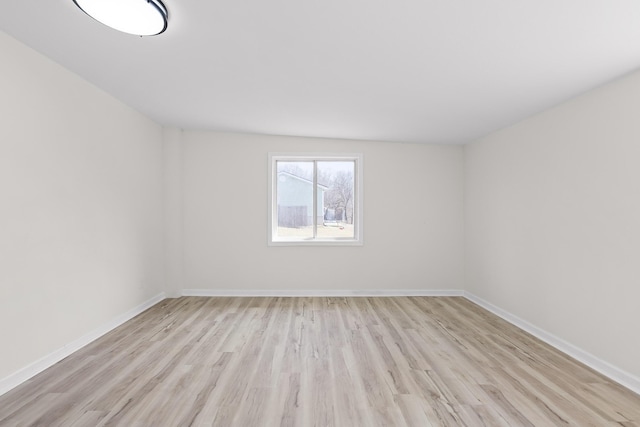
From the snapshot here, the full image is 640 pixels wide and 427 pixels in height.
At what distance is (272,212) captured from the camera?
489cm

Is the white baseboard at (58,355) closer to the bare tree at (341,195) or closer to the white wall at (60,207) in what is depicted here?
the white wall at (60,207)

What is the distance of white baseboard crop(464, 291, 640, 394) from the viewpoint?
2385 millimetres

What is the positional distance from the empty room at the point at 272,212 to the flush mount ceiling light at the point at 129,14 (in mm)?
18

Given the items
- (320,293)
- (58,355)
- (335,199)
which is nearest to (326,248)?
(320,293)

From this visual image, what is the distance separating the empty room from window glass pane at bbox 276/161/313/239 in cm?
24

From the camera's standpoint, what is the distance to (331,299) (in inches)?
186

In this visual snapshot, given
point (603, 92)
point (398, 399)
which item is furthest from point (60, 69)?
point (603, 92)

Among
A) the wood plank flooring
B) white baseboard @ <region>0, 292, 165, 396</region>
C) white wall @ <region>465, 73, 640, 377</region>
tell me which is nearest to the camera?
the wood plank flooring

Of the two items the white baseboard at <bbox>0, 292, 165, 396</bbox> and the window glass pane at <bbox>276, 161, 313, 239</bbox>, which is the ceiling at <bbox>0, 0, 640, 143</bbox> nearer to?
the window glass pane at <bbox>276, 161, 313, 239</bbox>

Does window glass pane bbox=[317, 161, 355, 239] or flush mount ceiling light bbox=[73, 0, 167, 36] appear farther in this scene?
window glass pane bbox=[317, 161, 355, 239]

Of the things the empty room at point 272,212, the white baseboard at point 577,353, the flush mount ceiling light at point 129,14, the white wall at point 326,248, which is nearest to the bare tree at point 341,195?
the white wall at point 326,248

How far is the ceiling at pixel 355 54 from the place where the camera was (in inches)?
71.5

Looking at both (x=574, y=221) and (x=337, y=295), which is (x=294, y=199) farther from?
(x=574, y=221)

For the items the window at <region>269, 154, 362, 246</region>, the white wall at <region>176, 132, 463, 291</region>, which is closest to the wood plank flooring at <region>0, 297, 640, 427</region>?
the white wall at <region>176, 132, 463, 291</region>
